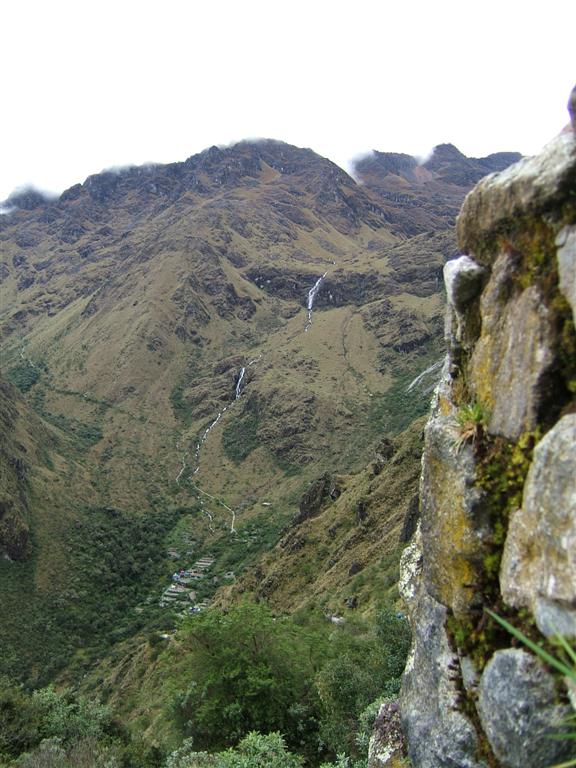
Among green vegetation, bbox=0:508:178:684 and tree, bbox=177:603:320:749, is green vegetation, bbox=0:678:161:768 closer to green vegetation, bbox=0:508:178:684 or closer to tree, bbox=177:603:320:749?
tree, bbox=177:603:320:749

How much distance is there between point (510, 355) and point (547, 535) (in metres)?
2.28

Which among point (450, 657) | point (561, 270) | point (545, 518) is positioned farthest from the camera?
point (450, 657)

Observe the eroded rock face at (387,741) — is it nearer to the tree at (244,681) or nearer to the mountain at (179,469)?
the tree at (244,681)

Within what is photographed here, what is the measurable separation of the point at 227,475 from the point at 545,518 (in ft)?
481

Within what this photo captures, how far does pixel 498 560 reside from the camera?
20.7 ft

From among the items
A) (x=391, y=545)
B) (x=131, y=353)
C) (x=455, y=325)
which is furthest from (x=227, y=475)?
(x=455, y=325)

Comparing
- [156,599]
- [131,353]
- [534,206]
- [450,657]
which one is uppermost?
[131,353]

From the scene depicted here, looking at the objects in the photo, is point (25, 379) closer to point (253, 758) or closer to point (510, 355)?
point (253, 758)

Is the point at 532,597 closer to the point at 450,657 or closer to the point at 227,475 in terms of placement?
the point at 450,657

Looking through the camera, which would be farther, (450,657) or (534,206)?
(450,657)

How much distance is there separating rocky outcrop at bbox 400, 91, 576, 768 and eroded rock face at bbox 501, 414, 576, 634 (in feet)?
0.05

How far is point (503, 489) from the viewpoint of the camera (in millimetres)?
6352

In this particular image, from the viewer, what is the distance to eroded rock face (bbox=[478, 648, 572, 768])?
514 centimetres

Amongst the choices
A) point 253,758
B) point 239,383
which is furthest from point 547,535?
point 239,383
